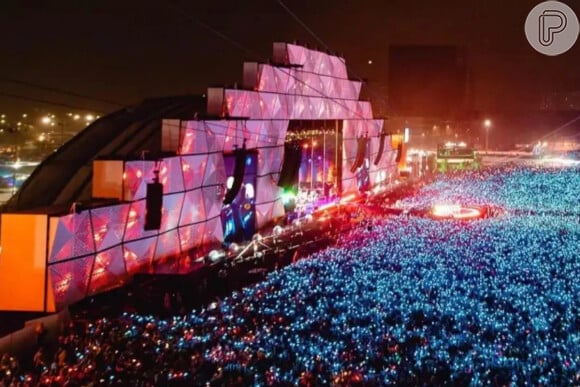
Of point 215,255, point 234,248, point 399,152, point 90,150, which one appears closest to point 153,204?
point 215,255

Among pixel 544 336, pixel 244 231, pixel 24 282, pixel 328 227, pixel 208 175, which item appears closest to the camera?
pixel 544 336

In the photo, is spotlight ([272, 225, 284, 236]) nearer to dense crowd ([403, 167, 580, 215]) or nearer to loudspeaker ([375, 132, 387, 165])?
dense crowd ([403, 167, 580, 215])

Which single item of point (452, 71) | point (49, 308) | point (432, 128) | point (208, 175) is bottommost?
point (49, 308)

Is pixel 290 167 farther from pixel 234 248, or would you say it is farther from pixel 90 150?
pixel 90 150

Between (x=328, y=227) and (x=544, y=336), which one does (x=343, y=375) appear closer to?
(x=544, y=336)

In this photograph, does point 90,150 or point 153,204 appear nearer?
point 153,204

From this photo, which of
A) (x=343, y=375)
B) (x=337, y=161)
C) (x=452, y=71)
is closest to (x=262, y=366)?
(x=343, y=375)

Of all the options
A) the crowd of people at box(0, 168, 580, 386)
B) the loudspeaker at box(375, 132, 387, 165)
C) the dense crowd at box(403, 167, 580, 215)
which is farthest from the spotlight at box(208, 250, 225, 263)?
the loudspeaker at box(375, 132, 387, 165)
